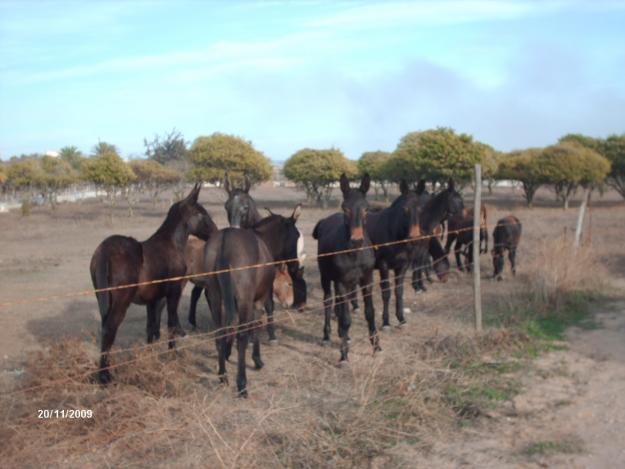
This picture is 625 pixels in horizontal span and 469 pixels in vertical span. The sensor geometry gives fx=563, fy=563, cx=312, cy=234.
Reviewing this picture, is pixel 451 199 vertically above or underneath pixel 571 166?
underneath

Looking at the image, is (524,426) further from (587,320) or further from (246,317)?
(587,320)

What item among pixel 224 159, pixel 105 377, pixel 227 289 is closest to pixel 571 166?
pixel 224 159

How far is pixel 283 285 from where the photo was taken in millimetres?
8555

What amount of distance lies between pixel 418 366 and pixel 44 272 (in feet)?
37.0

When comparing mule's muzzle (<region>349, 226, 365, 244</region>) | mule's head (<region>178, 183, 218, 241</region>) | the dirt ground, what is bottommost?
the dirt ground

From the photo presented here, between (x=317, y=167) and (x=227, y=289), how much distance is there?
3496 centimetres

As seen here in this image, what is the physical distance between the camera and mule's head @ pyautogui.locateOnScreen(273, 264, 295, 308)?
8477mm

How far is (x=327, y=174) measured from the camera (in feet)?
132

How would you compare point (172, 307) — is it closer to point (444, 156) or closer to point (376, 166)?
point (444, 156)

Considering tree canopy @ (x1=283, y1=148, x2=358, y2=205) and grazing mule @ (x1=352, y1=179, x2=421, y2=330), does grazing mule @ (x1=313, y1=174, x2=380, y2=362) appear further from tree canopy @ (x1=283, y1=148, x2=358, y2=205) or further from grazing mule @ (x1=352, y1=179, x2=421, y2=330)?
tree canopy @ (x1=283, y1=148, x2=358, y2=205)

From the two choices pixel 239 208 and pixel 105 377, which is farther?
pixel 239 208

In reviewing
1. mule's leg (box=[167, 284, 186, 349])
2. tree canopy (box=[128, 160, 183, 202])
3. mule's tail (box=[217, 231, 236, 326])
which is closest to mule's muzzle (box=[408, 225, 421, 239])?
mule's tail (box=[217, 231, 236, 326])

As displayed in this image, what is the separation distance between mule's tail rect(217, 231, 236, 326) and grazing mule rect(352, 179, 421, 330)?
8.82 ft

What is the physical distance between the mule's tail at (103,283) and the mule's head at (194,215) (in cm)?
152
